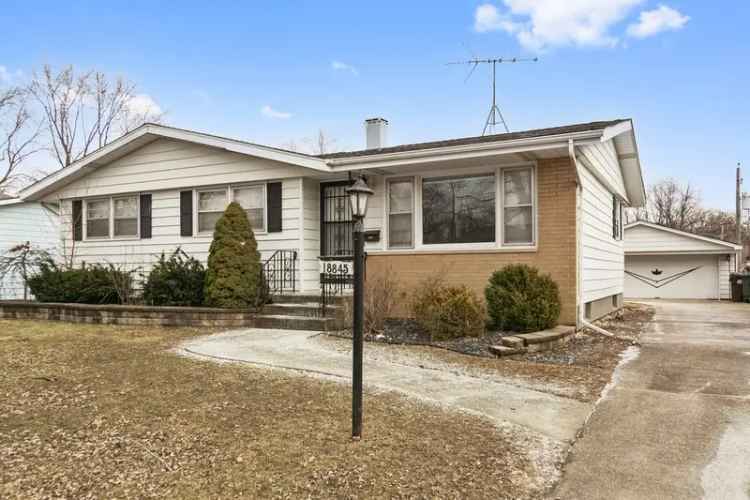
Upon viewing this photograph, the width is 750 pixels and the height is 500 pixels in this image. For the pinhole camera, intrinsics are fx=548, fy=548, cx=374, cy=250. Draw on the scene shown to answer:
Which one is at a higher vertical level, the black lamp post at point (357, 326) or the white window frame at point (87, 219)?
the white window frame at point (87, 219)

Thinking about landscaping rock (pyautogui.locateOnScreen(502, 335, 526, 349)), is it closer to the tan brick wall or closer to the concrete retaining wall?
the tan brick wall

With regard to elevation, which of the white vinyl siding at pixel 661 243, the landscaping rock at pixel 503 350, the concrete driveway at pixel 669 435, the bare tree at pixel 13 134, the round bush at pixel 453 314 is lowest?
the concrete driveway at pixel 669 435

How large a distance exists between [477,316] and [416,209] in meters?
2.93

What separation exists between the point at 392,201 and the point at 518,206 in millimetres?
2438

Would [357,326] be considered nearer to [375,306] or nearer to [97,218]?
[375,306]

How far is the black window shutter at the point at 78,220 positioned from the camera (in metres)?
13.8

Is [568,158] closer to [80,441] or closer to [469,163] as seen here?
[469,163]

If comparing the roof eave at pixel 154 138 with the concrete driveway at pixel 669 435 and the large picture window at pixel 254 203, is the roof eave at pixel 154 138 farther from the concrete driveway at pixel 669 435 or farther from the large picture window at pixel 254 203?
the concrete driveway at pixel 669 435

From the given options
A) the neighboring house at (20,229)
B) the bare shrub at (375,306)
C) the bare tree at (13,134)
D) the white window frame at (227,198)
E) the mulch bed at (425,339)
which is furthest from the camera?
the bare tree at (13,134)

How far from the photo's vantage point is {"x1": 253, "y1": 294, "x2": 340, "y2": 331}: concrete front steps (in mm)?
9188

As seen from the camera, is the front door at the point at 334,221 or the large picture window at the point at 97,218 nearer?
the front door at the point at 334,221

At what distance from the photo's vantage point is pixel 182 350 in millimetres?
7438

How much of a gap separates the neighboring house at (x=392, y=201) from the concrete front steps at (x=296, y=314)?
2.07 feet

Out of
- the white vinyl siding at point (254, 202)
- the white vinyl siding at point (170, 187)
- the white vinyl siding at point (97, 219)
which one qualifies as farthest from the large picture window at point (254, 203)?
the white vinyl siding at point (97, 219)
